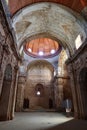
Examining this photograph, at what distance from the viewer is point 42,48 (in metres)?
21.8

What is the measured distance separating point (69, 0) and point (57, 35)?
369 cm

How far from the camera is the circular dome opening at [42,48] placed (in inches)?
786

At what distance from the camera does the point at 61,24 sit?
30.9 ft

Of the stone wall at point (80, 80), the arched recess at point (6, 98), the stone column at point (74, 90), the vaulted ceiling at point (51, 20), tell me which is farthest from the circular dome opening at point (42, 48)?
the arched recess at point (6, 98)

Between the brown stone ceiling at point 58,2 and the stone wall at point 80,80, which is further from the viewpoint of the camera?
the stone wall at point 80,80

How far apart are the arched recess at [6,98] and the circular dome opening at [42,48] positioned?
1122 centimetres

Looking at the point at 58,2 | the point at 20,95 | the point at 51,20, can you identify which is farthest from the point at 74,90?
the point at 20,95

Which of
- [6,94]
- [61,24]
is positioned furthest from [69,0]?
[6,94]

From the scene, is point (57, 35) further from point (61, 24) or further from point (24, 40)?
point (24, 40)

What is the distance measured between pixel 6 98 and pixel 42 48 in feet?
49.8

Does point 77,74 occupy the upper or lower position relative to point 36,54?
lower

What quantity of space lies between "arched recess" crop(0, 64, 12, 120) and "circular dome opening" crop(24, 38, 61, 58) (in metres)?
11.2

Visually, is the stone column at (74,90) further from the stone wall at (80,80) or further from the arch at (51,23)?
the arch at (51,23)

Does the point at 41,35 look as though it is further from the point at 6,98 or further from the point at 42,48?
the point at 42,48
